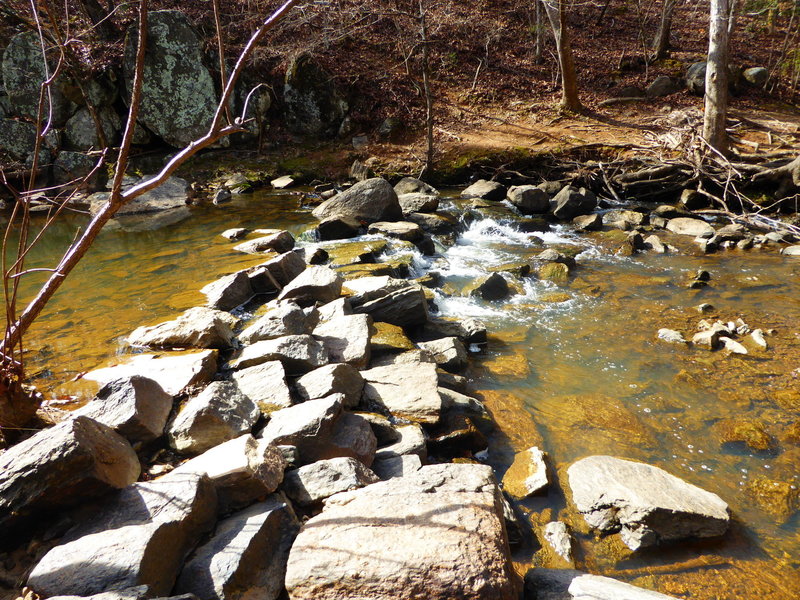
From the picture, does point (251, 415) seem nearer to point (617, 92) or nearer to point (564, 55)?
point (564, 55)

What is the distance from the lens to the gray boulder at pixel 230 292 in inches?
255

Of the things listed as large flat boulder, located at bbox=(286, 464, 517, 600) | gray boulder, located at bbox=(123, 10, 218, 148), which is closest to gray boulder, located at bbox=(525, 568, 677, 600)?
large flat boulder, located at bbox=(286, 464, 517, 600)

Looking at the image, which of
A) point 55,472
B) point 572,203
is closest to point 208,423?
point 55,472

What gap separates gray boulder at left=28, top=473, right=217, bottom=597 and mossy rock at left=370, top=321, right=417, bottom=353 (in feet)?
9.51

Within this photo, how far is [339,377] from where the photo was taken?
425 cm

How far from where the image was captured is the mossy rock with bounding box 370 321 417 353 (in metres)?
5.41

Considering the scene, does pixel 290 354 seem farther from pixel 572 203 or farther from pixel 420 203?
pixel 572 203

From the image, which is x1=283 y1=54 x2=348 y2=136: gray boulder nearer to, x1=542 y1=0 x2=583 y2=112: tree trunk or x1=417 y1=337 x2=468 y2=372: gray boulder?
x1=542 y1=0 x2=583 y2=112: tree trunk

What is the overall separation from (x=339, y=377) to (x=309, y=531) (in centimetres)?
180

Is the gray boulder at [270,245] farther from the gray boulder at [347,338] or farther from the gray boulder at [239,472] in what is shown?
the gray boulder at [239,472]

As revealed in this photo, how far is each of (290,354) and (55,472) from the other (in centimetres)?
232

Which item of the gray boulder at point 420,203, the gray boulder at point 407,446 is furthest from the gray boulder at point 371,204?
the gray boulder at point 407,446

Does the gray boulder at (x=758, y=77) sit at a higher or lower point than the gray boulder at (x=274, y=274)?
higher

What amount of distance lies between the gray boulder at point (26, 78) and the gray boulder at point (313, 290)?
14.6 metres
